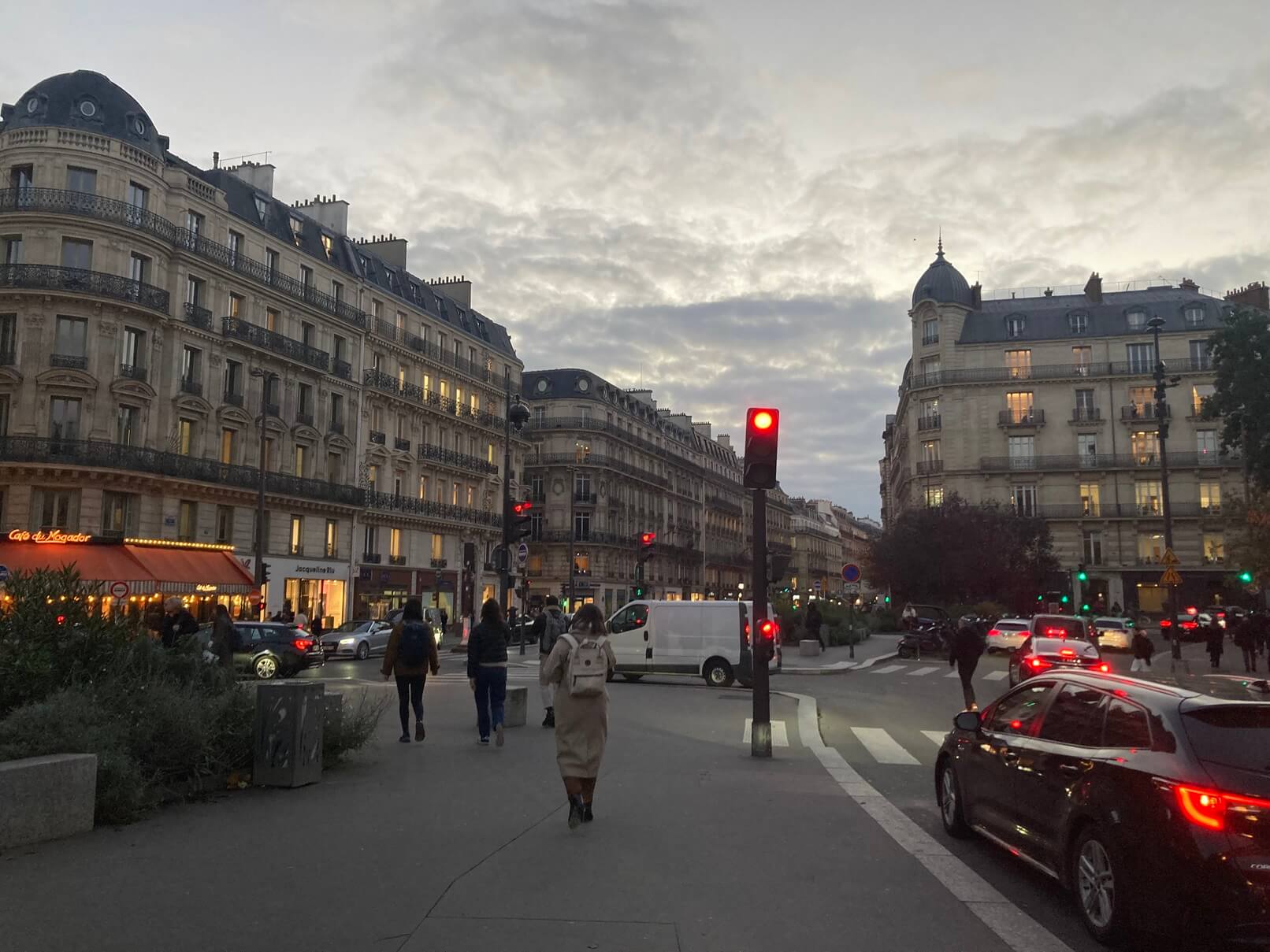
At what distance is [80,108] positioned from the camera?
35.4 m

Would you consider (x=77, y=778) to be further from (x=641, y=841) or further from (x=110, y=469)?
(x=110, y=469)

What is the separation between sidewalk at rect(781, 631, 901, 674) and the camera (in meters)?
27.9

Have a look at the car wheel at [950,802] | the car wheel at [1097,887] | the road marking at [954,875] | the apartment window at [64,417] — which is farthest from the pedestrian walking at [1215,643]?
the apartment window at [64,417]

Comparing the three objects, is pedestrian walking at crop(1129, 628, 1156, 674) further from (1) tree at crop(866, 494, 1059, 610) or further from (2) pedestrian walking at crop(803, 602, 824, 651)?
(1) tree at crop(866, 494, 1059, 610)

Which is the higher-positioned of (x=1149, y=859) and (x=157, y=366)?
(x=157, y=366)

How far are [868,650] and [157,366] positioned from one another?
1110 inches

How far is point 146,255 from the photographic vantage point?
3606 centimetres

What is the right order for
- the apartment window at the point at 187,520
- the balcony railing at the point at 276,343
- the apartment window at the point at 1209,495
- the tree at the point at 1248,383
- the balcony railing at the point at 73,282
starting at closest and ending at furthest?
the tree at the point at 1248,383, the balcony railing at the point at 73,282, the apartment window at the point at 187,520, the balcony railing at the point at 276,343, the apartment window at the point at 1209,495

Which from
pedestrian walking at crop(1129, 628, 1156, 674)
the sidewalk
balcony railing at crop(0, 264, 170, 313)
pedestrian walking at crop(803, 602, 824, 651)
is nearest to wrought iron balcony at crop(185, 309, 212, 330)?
balcony railing at crop(0, 264, 170, 313)

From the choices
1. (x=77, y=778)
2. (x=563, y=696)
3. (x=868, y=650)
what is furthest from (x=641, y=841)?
(x=868, y=650)

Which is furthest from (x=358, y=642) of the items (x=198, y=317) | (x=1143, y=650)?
(x=1143, y=650)

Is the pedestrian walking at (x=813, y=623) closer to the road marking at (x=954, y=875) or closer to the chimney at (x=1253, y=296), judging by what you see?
the road marking at (x=954, y=875)

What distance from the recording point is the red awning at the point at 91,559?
31.7 metres

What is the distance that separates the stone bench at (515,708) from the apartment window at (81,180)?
29783 mm
